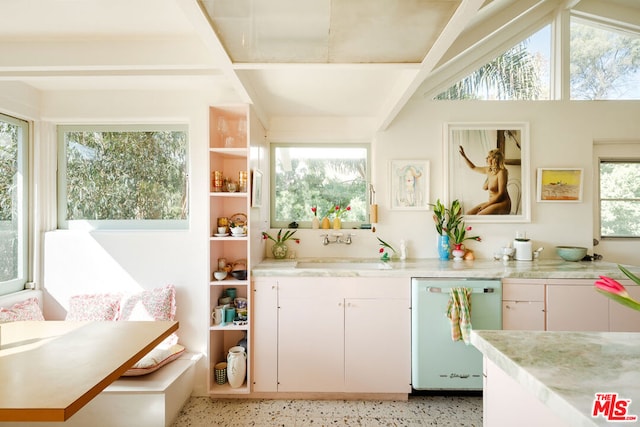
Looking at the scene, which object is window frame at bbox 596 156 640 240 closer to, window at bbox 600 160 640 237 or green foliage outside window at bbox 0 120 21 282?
window at bbox 600 160 640 237

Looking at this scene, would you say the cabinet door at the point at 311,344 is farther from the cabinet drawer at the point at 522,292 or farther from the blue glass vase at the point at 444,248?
the cabinet drawer at the point at 522,292

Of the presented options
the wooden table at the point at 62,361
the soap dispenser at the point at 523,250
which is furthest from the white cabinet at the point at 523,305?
the wooden table at the point at 62,361

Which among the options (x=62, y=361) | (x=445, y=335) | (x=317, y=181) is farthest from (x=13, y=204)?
(x=445, y=335)

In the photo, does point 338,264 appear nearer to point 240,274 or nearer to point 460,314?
point 240,274

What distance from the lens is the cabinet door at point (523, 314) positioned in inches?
88.1

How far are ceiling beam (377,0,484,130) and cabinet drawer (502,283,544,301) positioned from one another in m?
1.60

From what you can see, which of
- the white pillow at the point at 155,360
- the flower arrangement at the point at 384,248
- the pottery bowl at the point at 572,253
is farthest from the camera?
the flower arrangement at the point at 384,248

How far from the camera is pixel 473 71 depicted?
9.30 ft

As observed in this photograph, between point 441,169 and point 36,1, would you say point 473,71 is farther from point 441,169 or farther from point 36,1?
point 36,1

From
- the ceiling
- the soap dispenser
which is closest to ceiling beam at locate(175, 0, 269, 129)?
the ceiling

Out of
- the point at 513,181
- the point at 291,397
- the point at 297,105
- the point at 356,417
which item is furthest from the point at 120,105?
the point at 513,181

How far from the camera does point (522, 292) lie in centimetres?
225

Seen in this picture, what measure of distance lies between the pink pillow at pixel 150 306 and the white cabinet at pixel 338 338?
75 centimetres

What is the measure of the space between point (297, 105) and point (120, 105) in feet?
5.04
